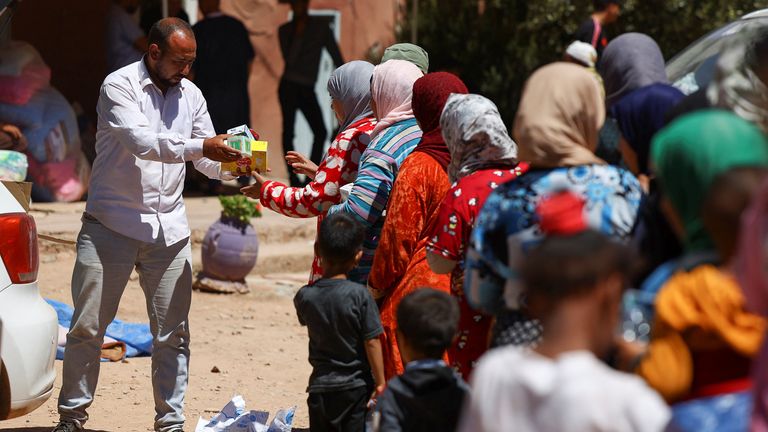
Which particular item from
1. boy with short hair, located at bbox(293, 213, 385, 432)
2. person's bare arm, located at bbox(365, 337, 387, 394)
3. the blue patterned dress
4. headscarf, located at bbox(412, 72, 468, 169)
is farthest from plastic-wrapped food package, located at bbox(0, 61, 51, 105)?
the blue patterned dress

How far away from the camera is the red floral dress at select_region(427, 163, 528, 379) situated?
412 cm

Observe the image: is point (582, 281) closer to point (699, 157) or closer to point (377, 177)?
point (699, 157)

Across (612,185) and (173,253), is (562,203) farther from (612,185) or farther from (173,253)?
(173,253)

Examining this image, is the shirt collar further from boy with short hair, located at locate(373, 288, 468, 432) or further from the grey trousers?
boy with short hair, located at locate(373, 288, 468, 432)

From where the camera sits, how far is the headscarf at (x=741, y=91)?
367cm

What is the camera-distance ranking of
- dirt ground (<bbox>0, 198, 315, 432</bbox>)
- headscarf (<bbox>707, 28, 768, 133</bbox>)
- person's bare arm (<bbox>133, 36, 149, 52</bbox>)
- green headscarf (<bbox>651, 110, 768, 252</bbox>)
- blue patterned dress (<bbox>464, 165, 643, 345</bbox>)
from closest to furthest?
green headscarf (<bbox>651, 110, 768, 252</bbox>) → blue patterned dress (<bbox>464, 165, 643, 345</bbox>) → headscarf (<bbox>707, 28, 768, 133</bbox>) → dirt ground (<bbox>0, 198, 315, 432</bbox>) → person's bare arm (<bbox>133, 36, 149, 52</bbox>)

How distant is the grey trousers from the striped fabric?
3.22 ft

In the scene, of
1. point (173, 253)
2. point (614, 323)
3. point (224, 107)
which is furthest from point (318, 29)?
point (614, 323)

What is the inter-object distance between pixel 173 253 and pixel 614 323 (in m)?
3.25

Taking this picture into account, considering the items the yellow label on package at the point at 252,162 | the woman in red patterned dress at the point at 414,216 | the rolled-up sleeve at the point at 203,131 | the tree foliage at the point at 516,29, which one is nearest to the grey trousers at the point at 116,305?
the rolled-up sleeve at the point at 203,131

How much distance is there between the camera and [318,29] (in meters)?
13.8

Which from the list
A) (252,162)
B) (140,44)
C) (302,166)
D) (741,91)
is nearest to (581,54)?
(302,166)

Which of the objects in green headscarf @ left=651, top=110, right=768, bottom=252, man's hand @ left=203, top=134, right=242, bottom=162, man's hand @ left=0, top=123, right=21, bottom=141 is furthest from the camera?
man's hand @ left=0, top=123, right=21, bottom=141

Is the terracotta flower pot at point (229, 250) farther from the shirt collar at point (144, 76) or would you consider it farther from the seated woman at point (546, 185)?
the seated woman at point (546, 185)
